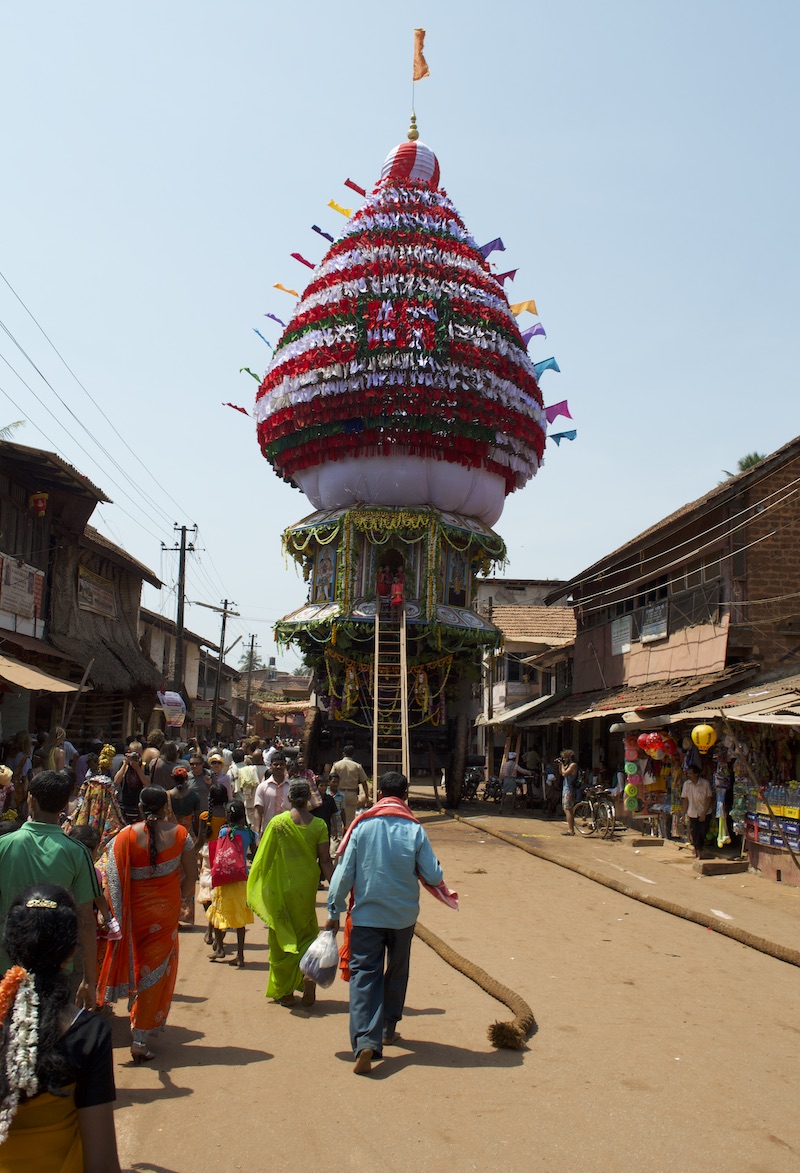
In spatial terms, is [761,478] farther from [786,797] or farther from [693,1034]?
[693,1034]

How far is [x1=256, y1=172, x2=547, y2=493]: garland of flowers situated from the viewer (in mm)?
21078

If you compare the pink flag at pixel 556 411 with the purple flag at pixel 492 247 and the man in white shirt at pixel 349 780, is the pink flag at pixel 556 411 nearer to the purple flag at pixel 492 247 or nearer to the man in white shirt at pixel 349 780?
the purple flag at pixel 492 247

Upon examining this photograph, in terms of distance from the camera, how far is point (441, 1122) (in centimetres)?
463

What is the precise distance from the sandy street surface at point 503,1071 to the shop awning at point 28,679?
502 cm

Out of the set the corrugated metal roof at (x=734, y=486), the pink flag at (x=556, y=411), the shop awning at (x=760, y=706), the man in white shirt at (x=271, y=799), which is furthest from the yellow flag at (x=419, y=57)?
the man in white shirt at (x=271, y=799)

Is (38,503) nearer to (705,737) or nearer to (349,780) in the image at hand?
(349,780)

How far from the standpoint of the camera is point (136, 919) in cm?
576

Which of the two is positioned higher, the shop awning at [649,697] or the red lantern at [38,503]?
the red lantern at [38,503]

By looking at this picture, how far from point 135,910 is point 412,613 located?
16.5m

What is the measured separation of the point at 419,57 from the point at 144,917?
83.4 feet

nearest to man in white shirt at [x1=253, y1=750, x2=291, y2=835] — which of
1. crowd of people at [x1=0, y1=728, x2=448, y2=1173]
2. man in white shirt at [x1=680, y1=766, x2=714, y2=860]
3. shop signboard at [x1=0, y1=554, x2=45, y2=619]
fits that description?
crowd of people at [x1=0, y1=728, x2=448, y2=1173]

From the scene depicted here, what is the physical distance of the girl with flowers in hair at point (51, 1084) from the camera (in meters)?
2.51

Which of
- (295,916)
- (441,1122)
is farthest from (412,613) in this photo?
(441,1122)

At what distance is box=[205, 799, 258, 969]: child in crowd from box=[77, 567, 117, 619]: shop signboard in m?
15.7
